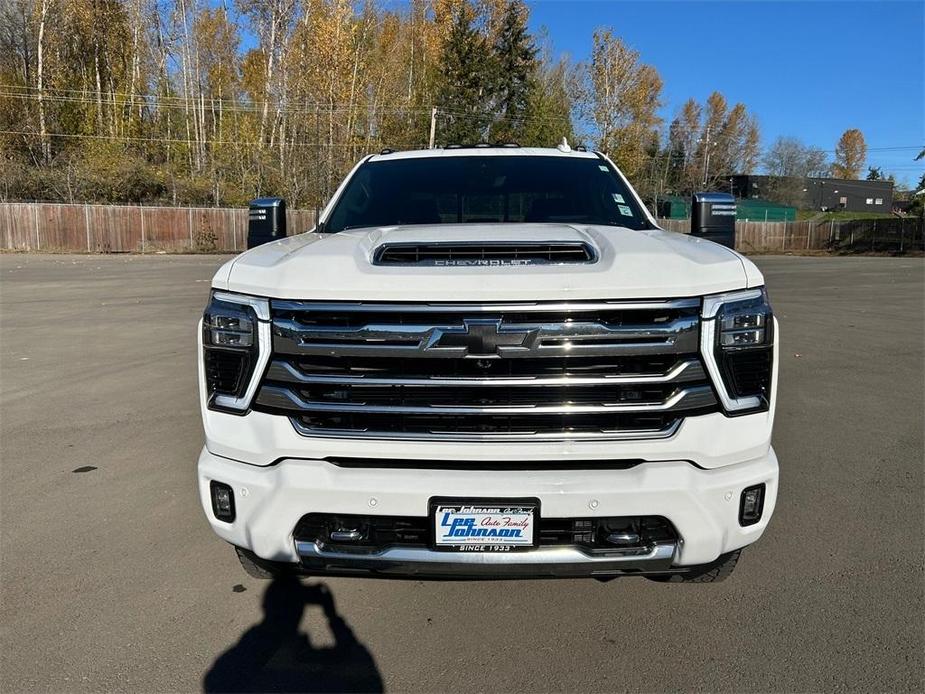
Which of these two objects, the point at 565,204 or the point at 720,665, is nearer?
the point at 720,665

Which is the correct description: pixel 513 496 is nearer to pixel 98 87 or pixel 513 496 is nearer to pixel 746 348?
pixel 746 348

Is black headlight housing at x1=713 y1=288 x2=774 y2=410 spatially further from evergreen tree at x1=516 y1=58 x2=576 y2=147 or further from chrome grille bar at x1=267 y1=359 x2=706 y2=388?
evergreen tree at x1=516 y1=58 x2=576 y2=147

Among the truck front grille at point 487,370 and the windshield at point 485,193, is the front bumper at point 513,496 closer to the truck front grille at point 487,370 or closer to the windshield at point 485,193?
the truck front grille at point 487,370

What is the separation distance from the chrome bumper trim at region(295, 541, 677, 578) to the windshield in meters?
1.84

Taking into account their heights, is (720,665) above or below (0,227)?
below

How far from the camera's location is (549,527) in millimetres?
2379

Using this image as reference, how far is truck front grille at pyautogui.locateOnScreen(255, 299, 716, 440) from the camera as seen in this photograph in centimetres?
233

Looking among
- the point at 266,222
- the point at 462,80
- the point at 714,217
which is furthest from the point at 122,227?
the point at 714,217

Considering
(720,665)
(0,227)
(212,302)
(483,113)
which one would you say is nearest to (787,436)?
(720,665)

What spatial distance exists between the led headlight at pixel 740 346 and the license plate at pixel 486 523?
798mm

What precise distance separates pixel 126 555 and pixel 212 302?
1.64 meters

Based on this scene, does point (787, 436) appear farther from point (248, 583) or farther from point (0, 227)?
point (0, 227)

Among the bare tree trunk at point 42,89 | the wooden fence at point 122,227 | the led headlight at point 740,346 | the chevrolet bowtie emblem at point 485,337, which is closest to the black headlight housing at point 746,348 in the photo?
the led headlight at point 740,346

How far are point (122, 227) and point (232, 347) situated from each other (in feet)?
128
